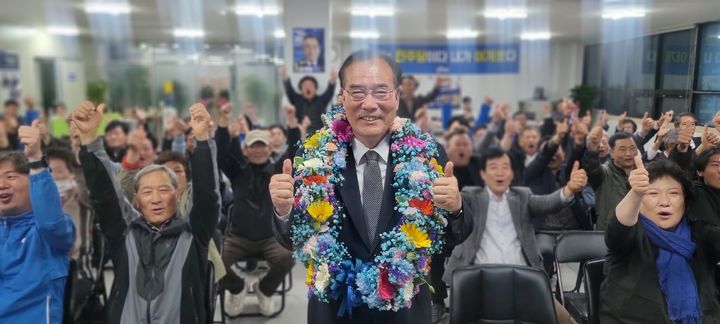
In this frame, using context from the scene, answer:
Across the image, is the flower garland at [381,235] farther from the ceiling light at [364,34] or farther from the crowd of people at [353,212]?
the ceiling light at [364,34]

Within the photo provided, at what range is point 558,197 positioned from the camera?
9.59 feet

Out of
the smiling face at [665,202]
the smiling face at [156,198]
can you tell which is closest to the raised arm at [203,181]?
the smiling face at [156,198]

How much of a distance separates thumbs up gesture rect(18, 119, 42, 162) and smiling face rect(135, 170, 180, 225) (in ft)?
1.53

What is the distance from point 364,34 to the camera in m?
9.73

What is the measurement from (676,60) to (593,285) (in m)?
1.32

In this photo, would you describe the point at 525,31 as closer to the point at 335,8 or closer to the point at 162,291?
the point at 335,8

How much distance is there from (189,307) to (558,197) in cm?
205

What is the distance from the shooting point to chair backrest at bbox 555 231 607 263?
2.95 meters

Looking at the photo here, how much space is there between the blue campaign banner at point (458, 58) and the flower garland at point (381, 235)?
9.84 meters

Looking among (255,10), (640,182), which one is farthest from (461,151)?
(255,10)

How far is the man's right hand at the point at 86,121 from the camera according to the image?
234 cm

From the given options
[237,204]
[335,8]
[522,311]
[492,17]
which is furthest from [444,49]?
[522,311]

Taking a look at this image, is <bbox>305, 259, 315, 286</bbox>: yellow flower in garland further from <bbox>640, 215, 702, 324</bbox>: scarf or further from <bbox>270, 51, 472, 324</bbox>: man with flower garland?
<bbox>640, 215, 702, 324</bbox>: scarf

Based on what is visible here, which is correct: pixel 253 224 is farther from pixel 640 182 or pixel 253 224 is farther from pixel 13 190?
pixel 640 182
